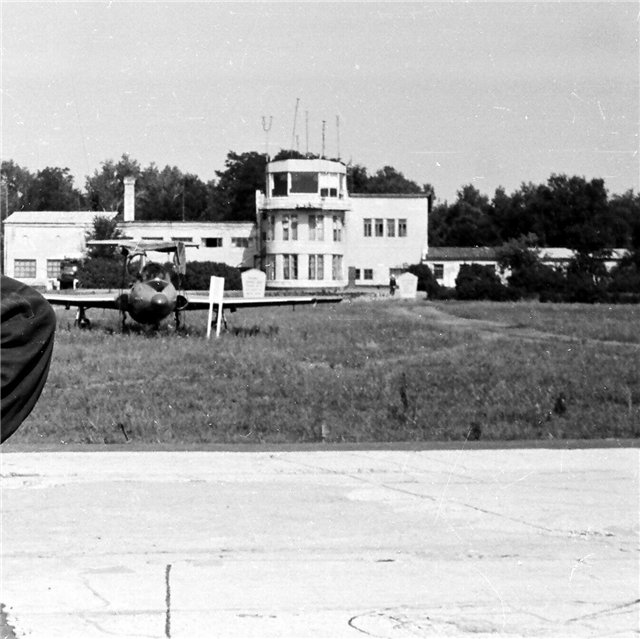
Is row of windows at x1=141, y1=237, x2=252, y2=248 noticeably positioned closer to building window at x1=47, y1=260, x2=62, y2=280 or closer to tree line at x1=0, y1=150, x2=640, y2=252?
tree line at x1=0, y1=150, x2=640, y2=252

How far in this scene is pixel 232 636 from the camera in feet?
17.9

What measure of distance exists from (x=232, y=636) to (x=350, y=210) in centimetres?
7811

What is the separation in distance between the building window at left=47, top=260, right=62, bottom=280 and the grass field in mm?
37428

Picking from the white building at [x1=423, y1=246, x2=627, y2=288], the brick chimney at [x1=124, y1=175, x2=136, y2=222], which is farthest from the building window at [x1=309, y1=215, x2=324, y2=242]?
the brick chimney at [x1=124, y1=175, x2=136, y2=222]

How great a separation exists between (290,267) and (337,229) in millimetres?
4258

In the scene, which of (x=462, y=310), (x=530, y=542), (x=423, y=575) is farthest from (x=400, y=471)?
(x=462, y=310)

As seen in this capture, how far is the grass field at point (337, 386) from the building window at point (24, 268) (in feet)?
127

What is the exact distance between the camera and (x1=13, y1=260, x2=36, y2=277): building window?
6814 cm

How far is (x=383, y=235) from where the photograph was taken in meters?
84.9

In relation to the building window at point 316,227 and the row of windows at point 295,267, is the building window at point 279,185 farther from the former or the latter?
the row of windows at point 295,267

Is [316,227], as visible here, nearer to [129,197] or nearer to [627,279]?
[129,197]

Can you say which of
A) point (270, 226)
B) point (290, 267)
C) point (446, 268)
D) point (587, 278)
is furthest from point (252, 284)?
point (446, 268)

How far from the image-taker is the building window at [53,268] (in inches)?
2655

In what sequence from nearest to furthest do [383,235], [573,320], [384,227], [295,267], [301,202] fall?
[573,320] < [301,202] < [295,267] < [383,235] < [384,227]
